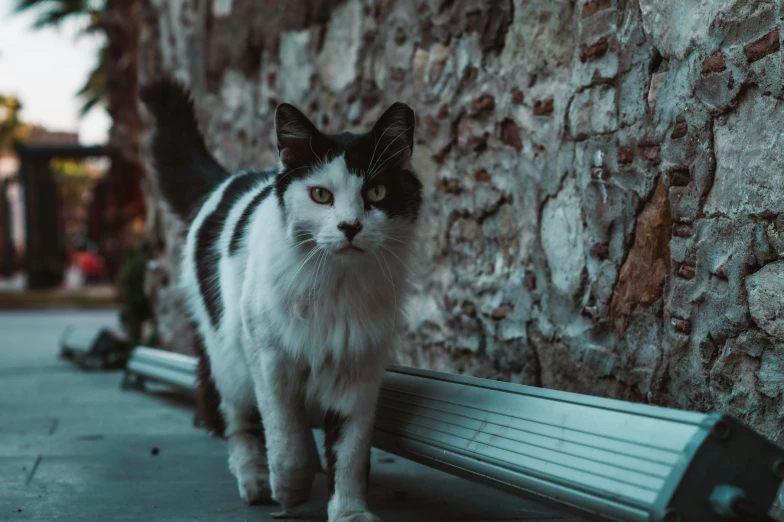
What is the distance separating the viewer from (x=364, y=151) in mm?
2592

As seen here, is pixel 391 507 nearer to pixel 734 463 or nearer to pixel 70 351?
pixel 734 463

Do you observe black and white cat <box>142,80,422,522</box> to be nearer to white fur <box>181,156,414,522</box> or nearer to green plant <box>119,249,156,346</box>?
white fur <box>181,156,414,522</box>

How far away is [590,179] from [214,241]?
1.42 m

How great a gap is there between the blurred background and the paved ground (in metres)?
0.63

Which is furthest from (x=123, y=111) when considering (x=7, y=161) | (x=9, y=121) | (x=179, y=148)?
(x=7, y=161)

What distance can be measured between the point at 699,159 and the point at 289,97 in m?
3.17

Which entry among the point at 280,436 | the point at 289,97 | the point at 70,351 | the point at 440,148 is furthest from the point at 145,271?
the point at 280,436

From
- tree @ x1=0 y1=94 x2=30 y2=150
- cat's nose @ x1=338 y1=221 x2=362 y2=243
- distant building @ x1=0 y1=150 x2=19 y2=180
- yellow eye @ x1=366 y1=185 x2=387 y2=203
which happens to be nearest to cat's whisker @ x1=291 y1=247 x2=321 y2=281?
cat's nose @ x1=338 y1=221 x2=362 y2=243

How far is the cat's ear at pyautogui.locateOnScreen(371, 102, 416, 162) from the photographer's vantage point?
260cm

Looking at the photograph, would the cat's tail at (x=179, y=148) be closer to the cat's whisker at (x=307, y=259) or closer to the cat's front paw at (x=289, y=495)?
the cat's whisker at (x=307, y=259)

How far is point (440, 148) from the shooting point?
403cm

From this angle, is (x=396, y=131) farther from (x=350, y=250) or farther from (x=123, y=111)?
(x=123, y=111)

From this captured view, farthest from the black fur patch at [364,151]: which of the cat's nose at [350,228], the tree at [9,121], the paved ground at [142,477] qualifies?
the tree at [9,121]

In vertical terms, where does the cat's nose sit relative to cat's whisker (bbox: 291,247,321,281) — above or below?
above
